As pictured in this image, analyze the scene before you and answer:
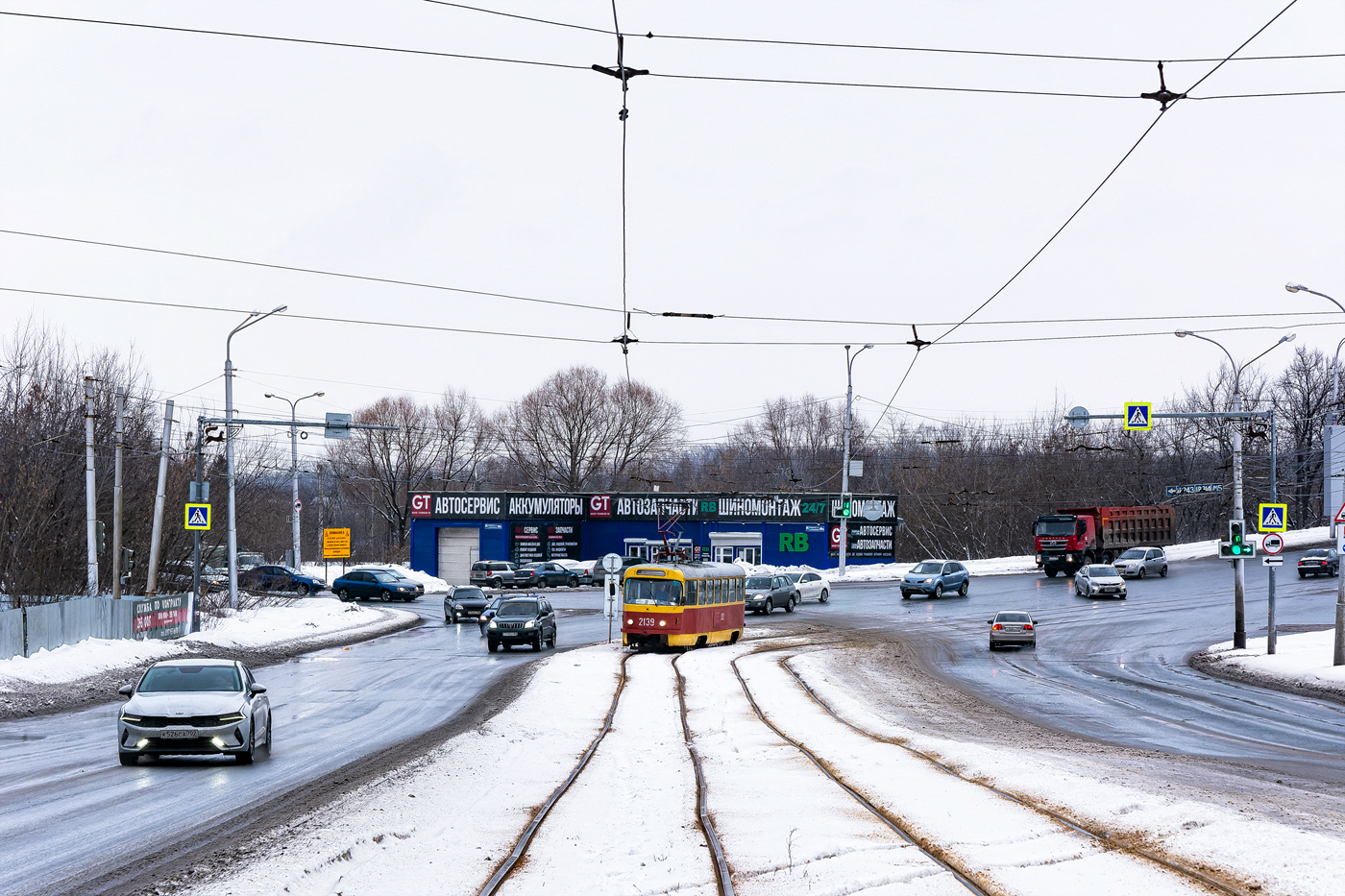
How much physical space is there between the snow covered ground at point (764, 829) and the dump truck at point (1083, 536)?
46.2 metres

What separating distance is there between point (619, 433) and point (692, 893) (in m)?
87.1

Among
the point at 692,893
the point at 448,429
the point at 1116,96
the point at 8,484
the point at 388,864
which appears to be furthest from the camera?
the point at 448,429

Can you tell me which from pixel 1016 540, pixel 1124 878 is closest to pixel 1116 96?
pixel 1124 878

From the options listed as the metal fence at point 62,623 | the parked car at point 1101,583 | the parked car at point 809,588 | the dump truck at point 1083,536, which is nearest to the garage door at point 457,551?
the parked car at point 809,588

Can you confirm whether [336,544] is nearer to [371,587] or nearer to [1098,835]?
[371,587]

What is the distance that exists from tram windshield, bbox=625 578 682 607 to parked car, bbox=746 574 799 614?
1626 centimetres

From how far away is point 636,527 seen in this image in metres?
76.0

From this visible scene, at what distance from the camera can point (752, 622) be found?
153ft

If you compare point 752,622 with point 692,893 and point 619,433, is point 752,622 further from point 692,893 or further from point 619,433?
point 619,433

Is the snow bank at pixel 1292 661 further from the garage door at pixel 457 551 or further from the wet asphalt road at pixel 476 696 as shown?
the garage door at pixel 457 551

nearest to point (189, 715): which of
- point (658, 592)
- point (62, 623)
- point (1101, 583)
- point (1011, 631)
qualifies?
point (62, 623)

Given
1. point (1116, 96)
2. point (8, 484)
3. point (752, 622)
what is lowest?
point (752, 622)

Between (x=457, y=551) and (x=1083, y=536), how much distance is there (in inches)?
1463

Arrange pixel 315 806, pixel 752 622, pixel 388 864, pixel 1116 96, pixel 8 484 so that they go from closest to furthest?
pixel 388 864 < pixel 315 806 < pixel 1116 96 < pixel 8 484 < pixel 752 622
